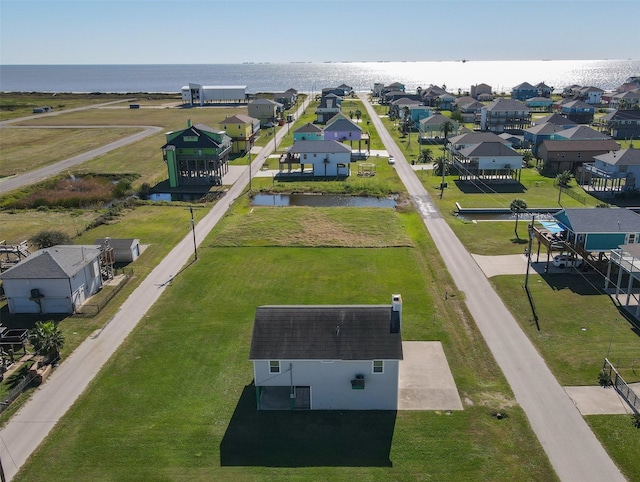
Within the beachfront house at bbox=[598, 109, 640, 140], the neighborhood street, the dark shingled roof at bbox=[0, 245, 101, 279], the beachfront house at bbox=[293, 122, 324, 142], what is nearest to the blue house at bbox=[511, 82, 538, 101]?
the beachfront house at bbox=[598, 109, 640, 140]

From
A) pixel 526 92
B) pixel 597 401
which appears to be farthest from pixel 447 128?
pixel 526 92

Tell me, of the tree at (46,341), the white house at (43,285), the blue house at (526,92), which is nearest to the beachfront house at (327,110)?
the blue house at (526,92)

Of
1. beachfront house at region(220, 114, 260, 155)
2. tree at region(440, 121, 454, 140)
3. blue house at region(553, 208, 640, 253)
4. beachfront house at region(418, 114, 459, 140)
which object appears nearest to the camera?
blue house at region(553, 208, 640, 253)

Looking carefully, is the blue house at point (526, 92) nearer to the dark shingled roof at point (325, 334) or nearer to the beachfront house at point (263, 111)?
the beachfront house at point (263, 111)

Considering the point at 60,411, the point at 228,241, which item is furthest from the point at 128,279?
the point at 60,411

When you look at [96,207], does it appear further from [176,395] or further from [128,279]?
[176,395]

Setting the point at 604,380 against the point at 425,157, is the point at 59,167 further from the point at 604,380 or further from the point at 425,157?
the point at 604,380

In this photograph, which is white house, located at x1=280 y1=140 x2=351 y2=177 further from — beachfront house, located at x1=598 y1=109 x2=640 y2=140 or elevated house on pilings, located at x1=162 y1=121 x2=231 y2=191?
beachfront house, located at x1=598 y1=109 x2=640 y2=140
